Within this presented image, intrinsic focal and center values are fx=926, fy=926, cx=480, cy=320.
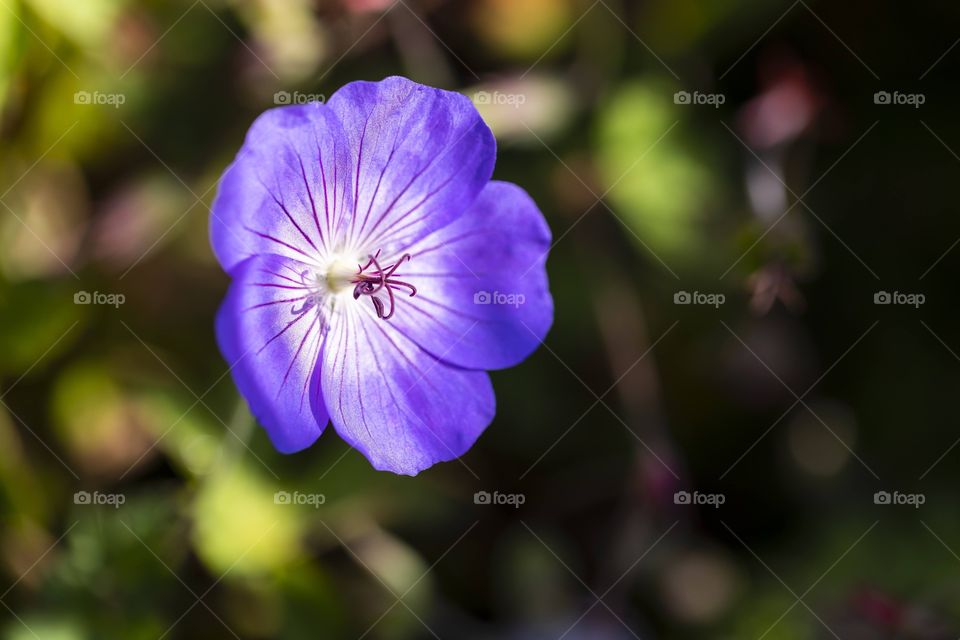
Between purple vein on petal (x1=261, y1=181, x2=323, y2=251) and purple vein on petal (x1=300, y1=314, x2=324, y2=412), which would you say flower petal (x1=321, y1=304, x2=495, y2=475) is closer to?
purple vein on petal (x1=300, y1=314, x2=324, y2=412)

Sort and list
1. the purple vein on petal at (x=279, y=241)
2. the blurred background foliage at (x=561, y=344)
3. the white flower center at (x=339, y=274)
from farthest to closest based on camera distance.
A: the blurred background foliage at (x=561, y=344) < the white flower center at (x=339, y=274) < the purple vein on petal at (x=279, y=241)

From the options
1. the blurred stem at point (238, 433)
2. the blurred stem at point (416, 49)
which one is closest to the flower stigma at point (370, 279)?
the blurred stem at point (238, 433)

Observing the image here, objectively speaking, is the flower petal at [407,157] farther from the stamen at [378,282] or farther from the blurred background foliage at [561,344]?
the blurred background foliage at [561,344]

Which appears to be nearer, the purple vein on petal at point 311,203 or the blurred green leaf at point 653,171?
the purple vein on petal at point 311,203

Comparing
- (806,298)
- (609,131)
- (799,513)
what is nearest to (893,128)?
(806,298)

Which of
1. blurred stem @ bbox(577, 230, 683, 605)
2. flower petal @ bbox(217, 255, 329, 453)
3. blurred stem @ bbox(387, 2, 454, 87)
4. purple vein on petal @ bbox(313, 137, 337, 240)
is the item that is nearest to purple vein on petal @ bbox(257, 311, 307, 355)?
flower petal @ bbox(217, 255, 329, 453)

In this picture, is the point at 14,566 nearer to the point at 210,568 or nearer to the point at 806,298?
the point at 210,568
